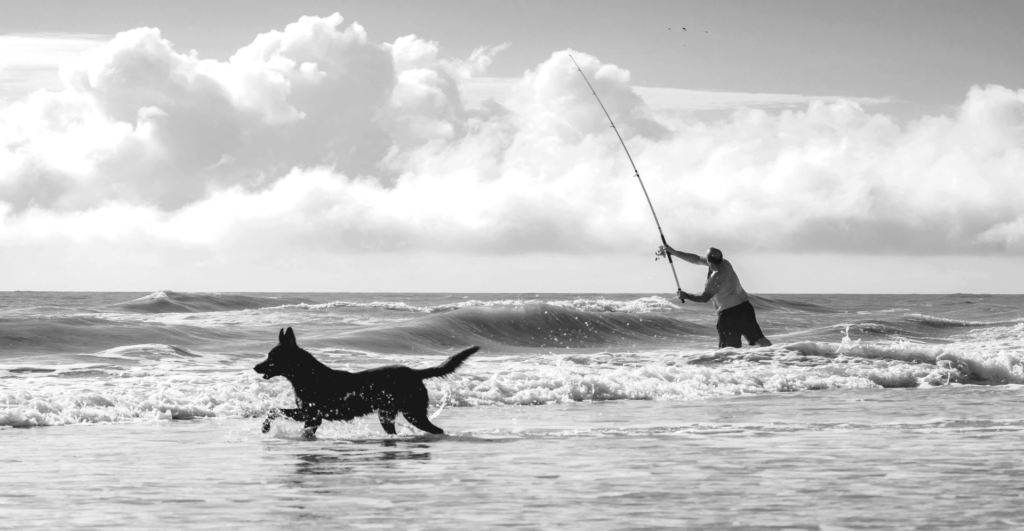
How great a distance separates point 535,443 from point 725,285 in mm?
6216

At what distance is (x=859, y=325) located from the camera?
2659 cm

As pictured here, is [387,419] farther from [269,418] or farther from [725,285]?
[725,285]

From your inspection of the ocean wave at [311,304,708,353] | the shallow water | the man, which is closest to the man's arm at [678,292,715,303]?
the man

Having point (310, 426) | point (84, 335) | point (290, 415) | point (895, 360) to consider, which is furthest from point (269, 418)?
point (84, 335)

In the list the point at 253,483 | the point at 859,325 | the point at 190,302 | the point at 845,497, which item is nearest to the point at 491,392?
the point at 253,483

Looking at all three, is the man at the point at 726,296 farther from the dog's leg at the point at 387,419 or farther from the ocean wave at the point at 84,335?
the ocean wave at the point at 84,335

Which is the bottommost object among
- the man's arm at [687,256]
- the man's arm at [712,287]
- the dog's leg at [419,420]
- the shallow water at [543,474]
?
the shallow water at [543,474]

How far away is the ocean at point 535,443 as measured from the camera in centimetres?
534

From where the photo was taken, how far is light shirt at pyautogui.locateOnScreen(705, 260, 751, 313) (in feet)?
45.2

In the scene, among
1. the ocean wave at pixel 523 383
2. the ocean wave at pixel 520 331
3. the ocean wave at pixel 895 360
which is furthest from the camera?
the ocean wave at pixel 520 331

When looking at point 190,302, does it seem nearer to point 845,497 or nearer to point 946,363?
point 946,363

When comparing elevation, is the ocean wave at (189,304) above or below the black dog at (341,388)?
above

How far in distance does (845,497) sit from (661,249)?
863 cm

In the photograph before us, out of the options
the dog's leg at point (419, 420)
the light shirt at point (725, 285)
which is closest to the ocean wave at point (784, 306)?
the light shirt at point (725, 285)
